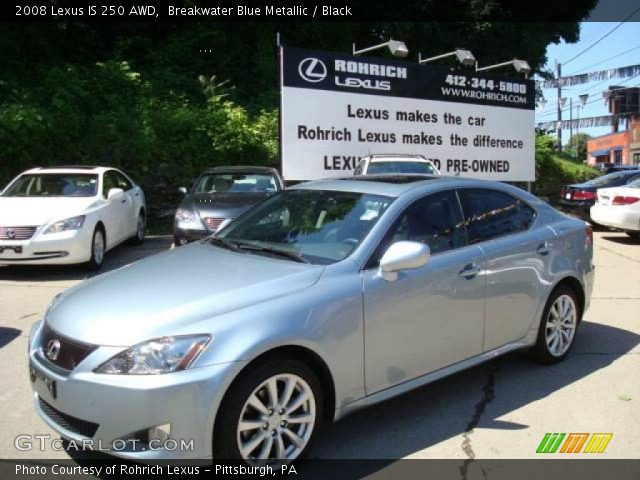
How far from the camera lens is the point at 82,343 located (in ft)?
9.92

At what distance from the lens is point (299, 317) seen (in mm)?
3215

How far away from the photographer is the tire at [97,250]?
870cm

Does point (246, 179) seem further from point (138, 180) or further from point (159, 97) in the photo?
point (159, 97)

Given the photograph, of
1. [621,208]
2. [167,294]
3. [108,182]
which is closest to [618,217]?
[621,208]

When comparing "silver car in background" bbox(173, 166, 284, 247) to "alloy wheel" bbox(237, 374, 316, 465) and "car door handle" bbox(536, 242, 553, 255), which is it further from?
"alloy wheel" bbox(237, 374, 316, 465)

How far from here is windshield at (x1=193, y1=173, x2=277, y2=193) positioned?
10438mm

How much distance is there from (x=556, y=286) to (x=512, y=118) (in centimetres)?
1404

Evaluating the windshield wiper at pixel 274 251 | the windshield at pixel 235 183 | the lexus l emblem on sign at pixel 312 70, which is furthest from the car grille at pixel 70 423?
the lexus l emblem on sign at pixel 312 70

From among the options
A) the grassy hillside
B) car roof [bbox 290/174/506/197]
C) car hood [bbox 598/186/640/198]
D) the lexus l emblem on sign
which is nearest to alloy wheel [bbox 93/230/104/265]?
car roof [bbox 290/174/506/197]

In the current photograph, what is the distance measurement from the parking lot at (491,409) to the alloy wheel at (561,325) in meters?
0.16

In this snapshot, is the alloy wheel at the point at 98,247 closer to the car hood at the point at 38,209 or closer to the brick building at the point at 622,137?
the car hood at the point at 38,209

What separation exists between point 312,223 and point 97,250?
566 centimetres

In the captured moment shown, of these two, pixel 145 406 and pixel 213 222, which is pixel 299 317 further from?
pixel 213 222

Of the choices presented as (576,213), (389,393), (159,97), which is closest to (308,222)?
(389,393)
